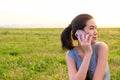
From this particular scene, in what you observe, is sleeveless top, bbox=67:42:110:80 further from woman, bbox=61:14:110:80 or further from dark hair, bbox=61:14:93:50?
dark hair, bbox=61:14:93:50

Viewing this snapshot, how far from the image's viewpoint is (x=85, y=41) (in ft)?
15.4

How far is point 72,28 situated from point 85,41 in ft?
1.24

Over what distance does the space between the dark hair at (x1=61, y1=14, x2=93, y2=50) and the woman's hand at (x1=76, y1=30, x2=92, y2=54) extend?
14 centimetres

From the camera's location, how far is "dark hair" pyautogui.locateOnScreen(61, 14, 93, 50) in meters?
4.88

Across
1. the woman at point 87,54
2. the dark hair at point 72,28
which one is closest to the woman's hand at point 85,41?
the woman at point 87,54

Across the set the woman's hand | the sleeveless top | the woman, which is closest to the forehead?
the woman

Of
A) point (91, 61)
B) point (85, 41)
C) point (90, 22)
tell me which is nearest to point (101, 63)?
point (91, 61)

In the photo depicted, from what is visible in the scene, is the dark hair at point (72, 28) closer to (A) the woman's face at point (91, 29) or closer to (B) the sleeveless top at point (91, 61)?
(A) the woman's face at point (91, 29)

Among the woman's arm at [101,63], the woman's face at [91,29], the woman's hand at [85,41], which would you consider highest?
the woman's face at [91,29]

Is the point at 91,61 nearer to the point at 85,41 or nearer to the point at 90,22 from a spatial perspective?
the point at 85,41

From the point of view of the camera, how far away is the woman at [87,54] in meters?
4.72

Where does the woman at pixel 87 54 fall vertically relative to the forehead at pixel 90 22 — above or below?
below

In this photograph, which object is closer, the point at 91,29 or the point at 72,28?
the point at 91,29

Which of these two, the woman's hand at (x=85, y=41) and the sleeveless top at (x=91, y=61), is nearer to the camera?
the woman's hand at (x=85, y=41)
